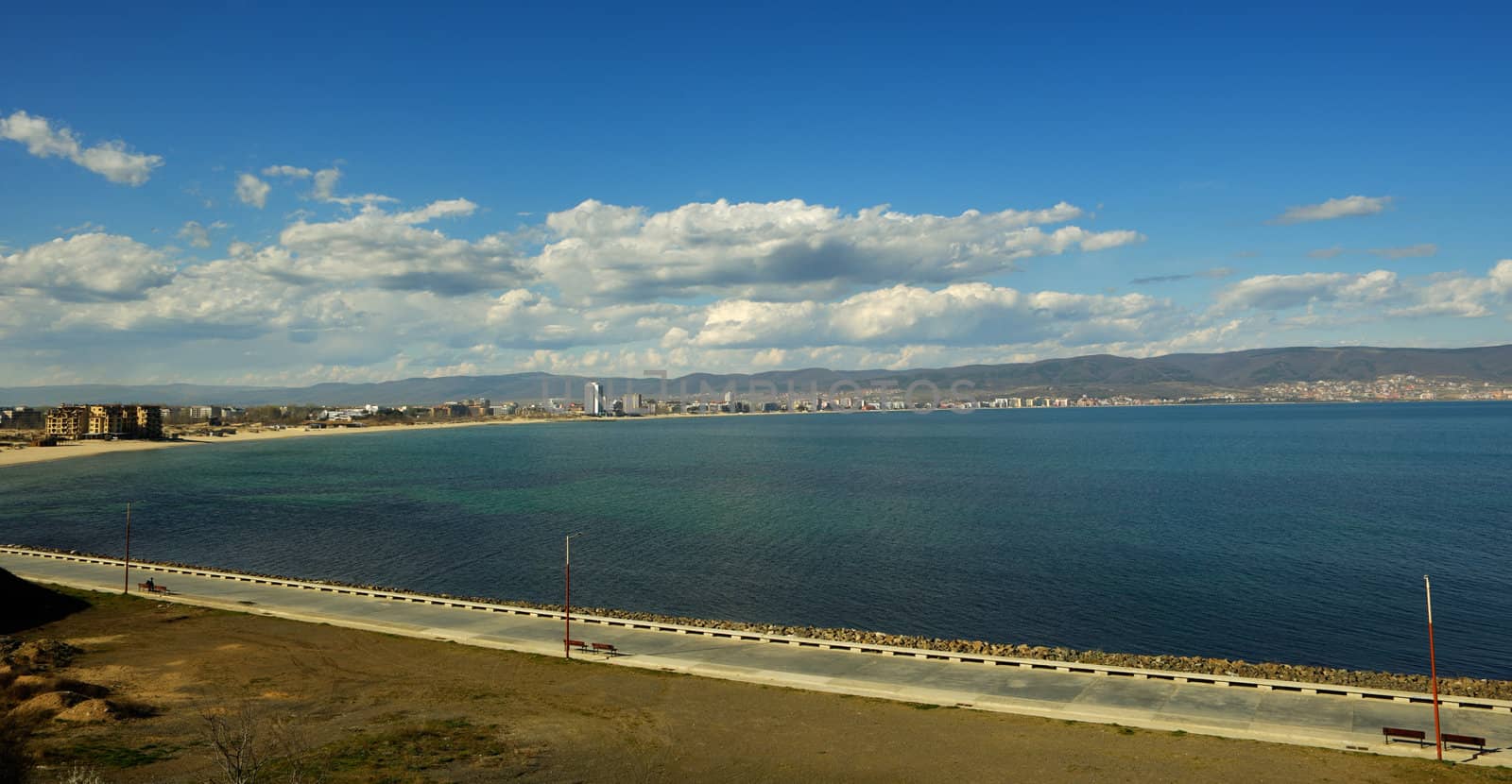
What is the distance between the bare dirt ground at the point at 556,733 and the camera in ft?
61.7

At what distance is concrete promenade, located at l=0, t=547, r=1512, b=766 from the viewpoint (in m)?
21.4

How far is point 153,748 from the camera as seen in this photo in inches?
783

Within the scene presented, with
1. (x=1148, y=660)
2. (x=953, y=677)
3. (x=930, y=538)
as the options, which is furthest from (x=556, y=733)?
(x=930, y=538)

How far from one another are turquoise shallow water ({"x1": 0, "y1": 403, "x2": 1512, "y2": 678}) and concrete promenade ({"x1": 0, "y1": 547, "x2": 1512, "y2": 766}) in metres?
8.06

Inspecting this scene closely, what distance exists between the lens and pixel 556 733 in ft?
71.6

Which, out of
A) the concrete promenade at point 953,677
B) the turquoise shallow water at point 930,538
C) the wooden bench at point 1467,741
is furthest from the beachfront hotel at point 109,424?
the wooden bench at point 1467,741

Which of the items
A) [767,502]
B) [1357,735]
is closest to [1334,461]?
[767,502]

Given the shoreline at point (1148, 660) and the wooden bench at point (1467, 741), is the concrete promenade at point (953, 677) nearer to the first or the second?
the wooden bench at point (1467, 741)

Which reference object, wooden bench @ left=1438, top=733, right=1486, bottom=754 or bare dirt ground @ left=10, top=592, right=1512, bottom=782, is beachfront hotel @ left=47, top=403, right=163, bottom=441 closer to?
bare dirt ground @ left=10, top=592, right=1512, bottom=782

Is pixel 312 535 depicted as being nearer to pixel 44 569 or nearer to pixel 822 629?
pixel 44 569

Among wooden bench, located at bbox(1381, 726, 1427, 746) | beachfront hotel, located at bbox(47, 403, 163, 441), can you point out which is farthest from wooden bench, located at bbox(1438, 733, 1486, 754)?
beachfront hotel, located at bbox(47, 403, 163, 441)

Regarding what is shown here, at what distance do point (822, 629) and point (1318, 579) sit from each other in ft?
102

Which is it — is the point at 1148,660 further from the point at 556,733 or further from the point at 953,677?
the point at 556,733

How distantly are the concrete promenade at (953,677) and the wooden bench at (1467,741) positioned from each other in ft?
0.76
